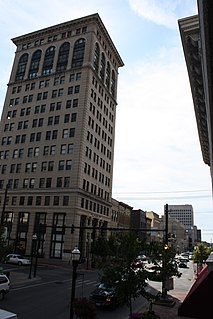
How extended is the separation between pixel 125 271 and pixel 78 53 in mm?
65556

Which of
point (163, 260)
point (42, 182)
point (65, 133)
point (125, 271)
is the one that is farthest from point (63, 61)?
point (125, 271)

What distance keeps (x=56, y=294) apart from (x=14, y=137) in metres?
51.9

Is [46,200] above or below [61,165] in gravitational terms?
below

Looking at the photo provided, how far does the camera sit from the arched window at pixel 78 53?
7220 cm

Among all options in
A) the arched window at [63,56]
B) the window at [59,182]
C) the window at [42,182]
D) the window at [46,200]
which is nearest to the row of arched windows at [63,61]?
the arched window at [63,56]

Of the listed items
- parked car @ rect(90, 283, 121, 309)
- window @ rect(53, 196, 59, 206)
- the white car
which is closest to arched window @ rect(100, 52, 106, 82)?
window @ rect(53, 196, 59, 206)

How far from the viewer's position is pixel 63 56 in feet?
245

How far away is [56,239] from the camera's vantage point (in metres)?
61.1

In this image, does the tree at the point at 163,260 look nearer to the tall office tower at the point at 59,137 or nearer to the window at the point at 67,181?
the tall office tower at the point at 59,137

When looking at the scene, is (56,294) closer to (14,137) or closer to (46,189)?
(46,189)

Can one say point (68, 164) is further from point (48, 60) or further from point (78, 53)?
point (48, 60)

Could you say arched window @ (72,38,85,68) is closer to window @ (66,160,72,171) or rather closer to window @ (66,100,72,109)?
window @ (66,100,72,109)

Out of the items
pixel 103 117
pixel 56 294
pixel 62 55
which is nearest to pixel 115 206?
pixel 103 117

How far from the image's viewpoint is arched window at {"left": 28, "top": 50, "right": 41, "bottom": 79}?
252ft
